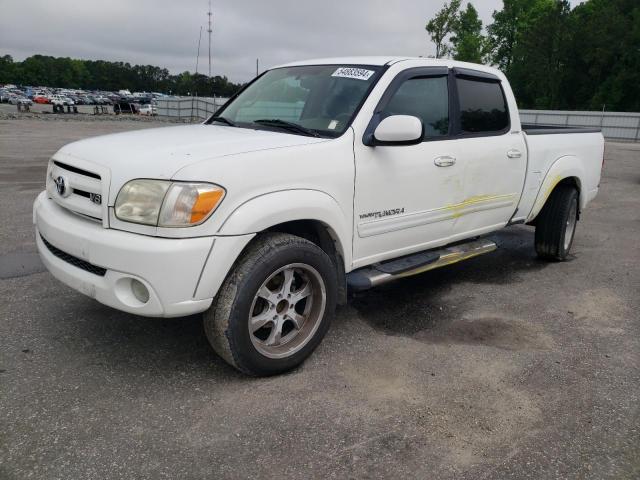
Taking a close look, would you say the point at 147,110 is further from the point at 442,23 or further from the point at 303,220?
the point at 303,220

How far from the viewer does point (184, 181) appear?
8.67 feet

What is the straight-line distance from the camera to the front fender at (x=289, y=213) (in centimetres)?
276

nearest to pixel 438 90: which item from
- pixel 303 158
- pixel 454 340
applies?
pixel 303 158

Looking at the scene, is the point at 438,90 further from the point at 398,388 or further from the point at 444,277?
the point at 398,388

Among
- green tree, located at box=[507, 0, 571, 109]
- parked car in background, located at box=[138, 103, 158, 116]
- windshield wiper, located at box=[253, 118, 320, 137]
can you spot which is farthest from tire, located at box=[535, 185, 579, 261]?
green tree, located at box=[507, 0, 571, 109]

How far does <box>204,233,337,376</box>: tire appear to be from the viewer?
2.83 m

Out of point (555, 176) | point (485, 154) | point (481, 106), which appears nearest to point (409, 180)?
point (485, 154)

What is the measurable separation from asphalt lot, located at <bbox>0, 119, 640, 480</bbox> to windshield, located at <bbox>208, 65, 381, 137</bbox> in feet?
4.68

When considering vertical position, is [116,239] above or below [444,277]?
above

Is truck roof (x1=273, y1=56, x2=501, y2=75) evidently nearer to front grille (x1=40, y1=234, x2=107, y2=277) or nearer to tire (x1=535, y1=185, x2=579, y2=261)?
tire (x1=535, y1=185, x2=579, y2=261)

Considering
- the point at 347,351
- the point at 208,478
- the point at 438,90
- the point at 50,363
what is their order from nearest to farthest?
the point at 208,478 → the point at 50,363 → the point at 347,351 → the point at 438,90

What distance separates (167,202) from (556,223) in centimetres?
420

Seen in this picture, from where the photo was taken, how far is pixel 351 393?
9.75 feet

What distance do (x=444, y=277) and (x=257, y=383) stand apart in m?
2.63
